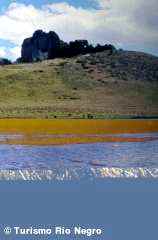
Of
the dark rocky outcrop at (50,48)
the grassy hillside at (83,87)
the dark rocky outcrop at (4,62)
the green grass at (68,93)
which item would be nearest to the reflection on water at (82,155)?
the green grass at (68,93)

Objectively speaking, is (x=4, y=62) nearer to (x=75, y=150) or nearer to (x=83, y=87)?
(x=83, y=87)

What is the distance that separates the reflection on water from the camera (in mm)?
19000

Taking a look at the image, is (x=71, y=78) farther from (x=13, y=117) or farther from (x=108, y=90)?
(x=13, y=117)

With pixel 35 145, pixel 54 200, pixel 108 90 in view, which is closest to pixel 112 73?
pixel 108 90

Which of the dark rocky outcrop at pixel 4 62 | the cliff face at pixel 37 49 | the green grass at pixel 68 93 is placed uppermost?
the cliff face at pixel 37 49

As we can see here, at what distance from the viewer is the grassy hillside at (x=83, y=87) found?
48263 mm

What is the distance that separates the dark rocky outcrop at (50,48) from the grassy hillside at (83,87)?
1083mm

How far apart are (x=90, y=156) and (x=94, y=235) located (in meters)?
8.42

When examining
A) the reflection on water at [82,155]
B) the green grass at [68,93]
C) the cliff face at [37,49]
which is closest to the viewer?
the reflection on water at [82,155]

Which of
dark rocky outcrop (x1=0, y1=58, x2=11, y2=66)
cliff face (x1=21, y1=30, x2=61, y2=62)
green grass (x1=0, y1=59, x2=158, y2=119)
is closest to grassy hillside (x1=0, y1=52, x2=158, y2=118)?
green grass (x1=0, y1=59, x2=158, y2=119)

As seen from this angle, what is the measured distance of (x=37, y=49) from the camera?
75500 millimetres

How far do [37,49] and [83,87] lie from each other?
681 inches

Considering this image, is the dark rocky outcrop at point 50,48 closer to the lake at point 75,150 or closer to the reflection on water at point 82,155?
the lake at point 75,150

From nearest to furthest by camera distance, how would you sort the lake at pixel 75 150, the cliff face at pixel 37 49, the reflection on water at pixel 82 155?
1. the reflection on water at pixel 82 155
2. the lake at pixel 75 150
3. the cliff face at pixel 37 49
